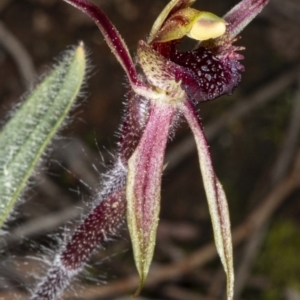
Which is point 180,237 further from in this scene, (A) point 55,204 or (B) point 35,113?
(B) point 35,113

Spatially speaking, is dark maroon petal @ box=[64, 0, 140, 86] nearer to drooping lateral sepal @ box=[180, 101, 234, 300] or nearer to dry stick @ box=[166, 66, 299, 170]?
drooping lateral sepal @ box=[180, 101, 234, 300]

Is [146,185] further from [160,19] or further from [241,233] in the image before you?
[241,233]

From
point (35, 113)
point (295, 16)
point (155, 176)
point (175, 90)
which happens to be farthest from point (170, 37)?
point (295, 16)

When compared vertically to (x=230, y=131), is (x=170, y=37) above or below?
above

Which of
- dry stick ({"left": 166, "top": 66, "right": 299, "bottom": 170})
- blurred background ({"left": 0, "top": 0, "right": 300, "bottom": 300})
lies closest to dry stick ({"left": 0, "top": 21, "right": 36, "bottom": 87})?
blurred background ({"left": 0, "top": 0, "right": 300, "bottom": 300})

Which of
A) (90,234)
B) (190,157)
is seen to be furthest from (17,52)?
(90,234)

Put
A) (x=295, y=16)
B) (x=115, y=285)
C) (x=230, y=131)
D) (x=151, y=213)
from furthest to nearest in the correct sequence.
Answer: (x=295, y=16) → (x=230, y=131) → (x=115, y=285) → (x=151, y=213)
